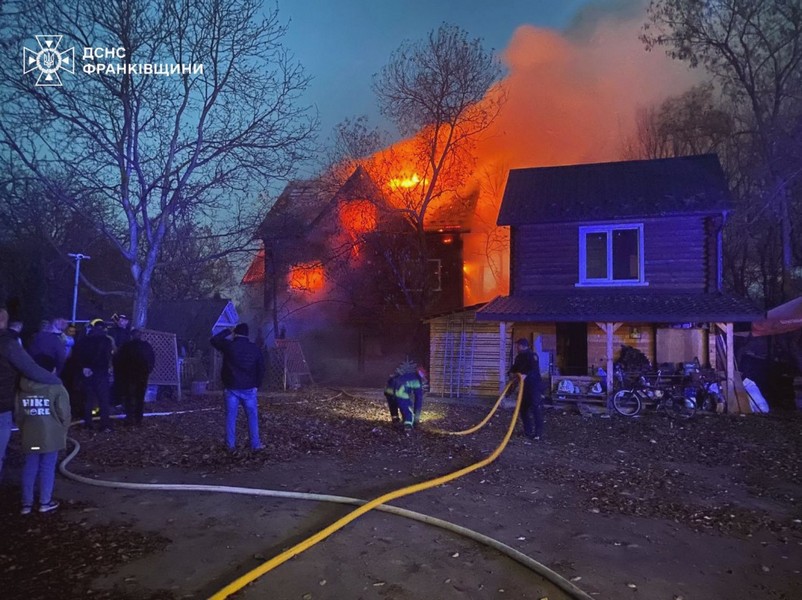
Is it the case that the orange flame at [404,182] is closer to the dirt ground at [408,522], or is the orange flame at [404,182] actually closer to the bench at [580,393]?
the bench at [580,393]

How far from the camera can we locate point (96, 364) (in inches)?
340

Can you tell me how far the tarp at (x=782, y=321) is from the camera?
1539 centimetres

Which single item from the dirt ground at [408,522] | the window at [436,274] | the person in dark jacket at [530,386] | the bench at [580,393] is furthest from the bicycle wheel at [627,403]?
the window at [436,274]

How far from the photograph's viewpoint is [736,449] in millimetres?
9484

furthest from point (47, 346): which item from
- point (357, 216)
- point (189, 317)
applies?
point (189, 317)

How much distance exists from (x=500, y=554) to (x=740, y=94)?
29.8 m

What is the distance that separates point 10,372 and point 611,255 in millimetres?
15010

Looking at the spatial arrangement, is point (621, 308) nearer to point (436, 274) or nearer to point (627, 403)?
point (627, 403)

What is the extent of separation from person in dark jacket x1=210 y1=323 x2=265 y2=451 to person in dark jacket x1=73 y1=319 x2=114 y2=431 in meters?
2.71

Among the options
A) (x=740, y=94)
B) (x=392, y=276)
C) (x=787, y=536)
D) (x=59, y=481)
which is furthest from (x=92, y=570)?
(x=740, y=94)

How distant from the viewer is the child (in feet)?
15.5

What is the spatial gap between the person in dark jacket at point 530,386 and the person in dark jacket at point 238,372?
458 centimetres

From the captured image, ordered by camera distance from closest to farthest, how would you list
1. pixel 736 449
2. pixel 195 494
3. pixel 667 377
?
pixel 195 494
pixel 736 449
pixel 667 377

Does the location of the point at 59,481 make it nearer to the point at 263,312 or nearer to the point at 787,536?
the point at 787,536
